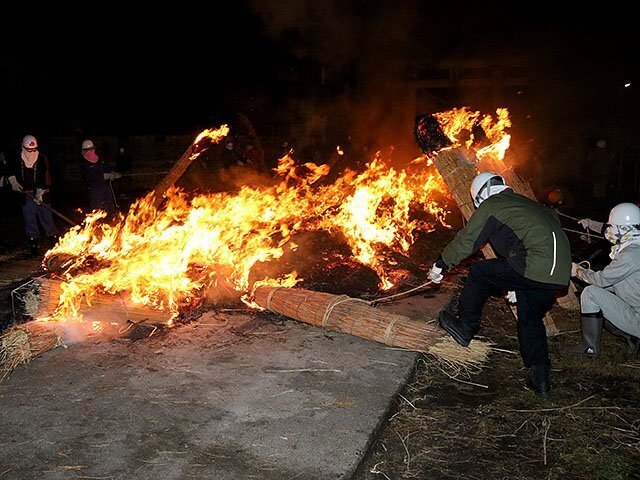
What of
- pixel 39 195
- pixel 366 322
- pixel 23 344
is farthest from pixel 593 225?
pixel 39 195

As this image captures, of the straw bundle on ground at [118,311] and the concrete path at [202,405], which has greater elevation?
the straw bundle on ground at [118,311]

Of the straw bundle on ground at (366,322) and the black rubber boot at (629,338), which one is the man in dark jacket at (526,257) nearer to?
the straw bundle on ground at (366,322)

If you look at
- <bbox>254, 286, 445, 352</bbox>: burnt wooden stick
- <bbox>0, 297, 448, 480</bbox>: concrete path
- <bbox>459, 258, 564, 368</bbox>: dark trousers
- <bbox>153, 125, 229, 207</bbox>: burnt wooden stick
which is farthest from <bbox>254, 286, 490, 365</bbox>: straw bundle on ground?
<bbox>153, 125, 229, 207</bbox>: burnt wooden stick

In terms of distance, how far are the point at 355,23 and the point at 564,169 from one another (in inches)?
347

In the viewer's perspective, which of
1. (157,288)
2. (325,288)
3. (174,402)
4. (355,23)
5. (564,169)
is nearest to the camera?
(174,402)

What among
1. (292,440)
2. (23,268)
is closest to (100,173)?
(23,268)

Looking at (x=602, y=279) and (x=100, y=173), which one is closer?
(x=602, y=279)

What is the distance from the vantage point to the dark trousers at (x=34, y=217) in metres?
8.90

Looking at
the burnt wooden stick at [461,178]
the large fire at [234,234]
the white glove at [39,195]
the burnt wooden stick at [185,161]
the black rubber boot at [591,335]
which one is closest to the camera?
the black rubber boot at [591,335]

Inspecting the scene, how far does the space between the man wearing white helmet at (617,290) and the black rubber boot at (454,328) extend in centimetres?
132

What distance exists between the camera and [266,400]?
14.8ft

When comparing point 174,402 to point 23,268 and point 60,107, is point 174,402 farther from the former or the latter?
point 60,107

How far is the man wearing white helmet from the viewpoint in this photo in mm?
5434

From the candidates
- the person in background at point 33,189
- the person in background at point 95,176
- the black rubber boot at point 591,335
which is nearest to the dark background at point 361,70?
the person in background at point 95,176
